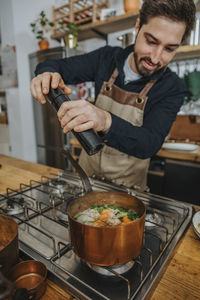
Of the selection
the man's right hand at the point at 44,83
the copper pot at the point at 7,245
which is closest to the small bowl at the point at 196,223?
the copper pot at the point at 7,245

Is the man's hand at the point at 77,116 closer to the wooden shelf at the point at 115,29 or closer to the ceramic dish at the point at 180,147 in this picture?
the ceramic dish at the point at 180,147

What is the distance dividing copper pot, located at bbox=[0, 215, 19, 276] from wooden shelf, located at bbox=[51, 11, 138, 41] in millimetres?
2429

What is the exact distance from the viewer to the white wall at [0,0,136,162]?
10.4 ft

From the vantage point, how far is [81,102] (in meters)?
0.69

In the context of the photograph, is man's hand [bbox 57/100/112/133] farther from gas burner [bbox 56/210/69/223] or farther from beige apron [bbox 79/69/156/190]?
Result: beige apron [bbox 79/69/156/190]

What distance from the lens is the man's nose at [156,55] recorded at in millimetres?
1009

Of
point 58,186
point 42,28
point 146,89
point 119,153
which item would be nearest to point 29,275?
point 58,186

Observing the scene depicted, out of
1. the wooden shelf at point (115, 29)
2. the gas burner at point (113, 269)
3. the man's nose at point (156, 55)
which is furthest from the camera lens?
the wooden shelf at point (115, 29)

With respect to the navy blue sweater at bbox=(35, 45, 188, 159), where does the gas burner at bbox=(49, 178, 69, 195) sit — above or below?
below

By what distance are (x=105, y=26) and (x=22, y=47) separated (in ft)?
4.85

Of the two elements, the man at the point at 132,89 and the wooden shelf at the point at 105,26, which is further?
the wooden shelf at the point at 105,26

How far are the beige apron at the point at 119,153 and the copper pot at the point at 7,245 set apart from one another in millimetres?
811

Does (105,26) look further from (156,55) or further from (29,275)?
(29,275)

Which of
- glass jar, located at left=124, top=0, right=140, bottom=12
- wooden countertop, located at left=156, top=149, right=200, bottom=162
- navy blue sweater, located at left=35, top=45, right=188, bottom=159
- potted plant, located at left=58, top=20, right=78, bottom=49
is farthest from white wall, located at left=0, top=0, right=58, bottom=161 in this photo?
wooden countertop, located at left=156, top=149, right=200, bottom=162
